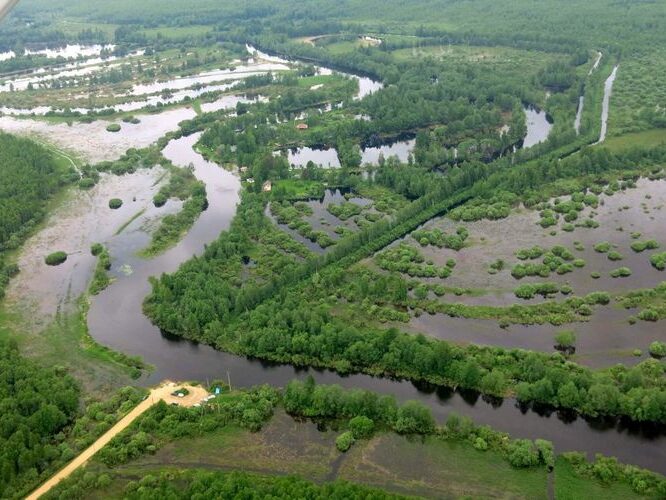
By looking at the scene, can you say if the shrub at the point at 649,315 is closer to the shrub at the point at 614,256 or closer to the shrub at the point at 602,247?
the shrub at the point at 614,256

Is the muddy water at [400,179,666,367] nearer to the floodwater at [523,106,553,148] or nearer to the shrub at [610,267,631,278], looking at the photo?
the shrub at [610,267,631,278]

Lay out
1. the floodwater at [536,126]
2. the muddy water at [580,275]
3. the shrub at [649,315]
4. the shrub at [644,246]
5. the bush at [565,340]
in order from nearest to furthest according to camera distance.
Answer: the bush at [565,340] → the muddy water at [580,275] → the shrub at [649,315] → the shrub at [644,246] → the floodwater at [536,126]

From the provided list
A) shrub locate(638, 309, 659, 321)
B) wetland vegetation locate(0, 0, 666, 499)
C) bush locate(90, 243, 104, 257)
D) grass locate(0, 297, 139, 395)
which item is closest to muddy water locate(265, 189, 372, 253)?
wetland vegetation locate(0, 0, 666, 499)

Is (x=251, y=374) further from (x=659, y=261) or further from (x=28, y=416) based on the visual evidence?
(x=659, y=261)

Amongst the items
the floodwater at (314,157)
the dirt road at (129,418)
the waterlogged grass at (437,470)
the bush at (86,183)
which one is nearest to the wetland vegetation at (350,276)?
the waterlogged grass at (437,470)

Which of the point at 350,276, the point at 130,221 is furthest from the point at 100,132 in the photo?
the point at 350,276

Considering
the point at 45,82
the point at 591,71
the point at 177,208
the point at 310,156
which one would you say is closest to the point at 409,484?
the point at 177,208

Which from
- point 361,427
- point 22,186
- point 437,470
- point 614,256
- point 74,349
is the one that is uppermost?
point 22,186
